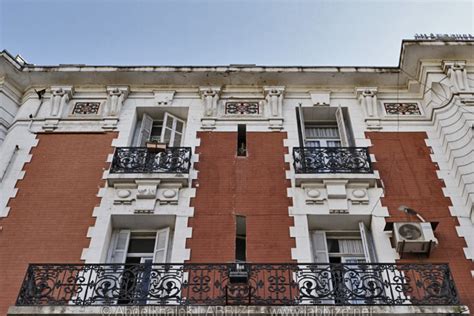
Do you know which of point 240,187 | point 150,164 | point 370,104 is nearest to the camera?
point 240,187

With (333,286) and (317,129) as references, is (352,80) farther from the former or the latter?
(333,286)

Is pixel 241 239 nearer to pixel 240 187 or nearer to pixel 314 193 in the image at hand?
pixel 240 187

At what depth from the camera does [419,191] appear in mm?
9852

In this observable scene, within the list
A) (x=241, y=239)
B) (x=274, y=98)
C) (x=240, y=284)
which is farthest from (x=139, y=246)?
(x=274, y=98)

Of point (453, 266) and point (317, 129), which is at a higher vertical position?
point (317, 129)

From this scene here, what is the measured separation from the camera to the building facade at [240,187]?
7984 mm

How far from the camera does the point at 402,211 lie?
9.51 meters

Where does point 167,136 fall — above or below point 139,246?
above

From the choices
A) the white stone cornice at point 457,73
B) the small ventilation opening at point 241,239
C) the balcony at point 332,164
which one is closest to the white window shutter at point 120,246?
the small ventilation opening at point 241,239

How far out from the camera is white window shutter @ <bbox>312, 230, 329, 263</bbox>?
9117mm

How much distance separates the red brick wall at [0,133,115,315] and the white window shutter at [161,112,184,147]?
114 centimetres

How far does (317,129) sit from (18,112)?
6.46 metres

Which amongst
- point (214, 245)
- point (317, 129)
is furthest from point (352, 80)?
point (214, 245)

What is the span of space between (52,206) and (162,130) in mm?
2857
